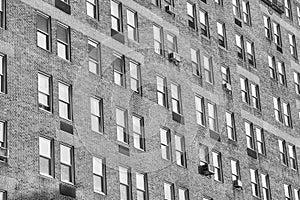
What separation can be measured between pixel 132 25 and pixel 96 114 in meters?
7.12

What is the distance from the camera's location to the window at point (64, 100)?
5325 cm

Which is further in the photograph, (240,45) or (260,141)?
(240,45)

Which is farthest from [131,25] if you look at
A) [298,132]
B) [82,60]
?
[298,132]

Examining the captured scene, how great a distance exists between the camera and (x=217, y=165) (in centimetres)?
6359

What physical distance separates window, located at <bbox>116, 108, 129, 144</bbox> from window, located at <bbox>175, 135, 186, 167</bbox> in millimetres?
4153

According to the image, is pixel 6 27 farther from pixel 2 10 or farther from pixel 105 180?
pixel 105 180

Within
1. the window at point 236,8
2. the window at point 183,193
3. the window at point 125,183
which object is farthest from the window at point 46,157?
the window at point 236,8

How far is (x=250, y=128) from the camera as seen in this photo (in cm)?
6856

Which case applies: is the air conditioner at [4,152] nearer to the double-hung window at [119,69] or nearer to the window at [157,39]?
the double-hung window at [119,69]

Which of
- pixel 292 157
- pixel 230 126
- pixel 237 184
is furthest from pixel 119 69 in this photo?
pixel 292 157

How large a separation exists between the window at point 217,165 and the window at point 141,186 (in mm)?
6943

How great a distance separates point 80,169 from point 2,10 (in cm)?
800

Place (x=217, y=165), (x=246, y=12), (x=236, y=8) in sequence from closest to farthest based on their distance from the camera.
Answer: (x=217, y=165) → (x=236, y=8) → (x=246, y=12)

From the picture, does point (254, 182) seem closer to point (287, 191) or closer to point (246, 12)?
point (287, 191)
